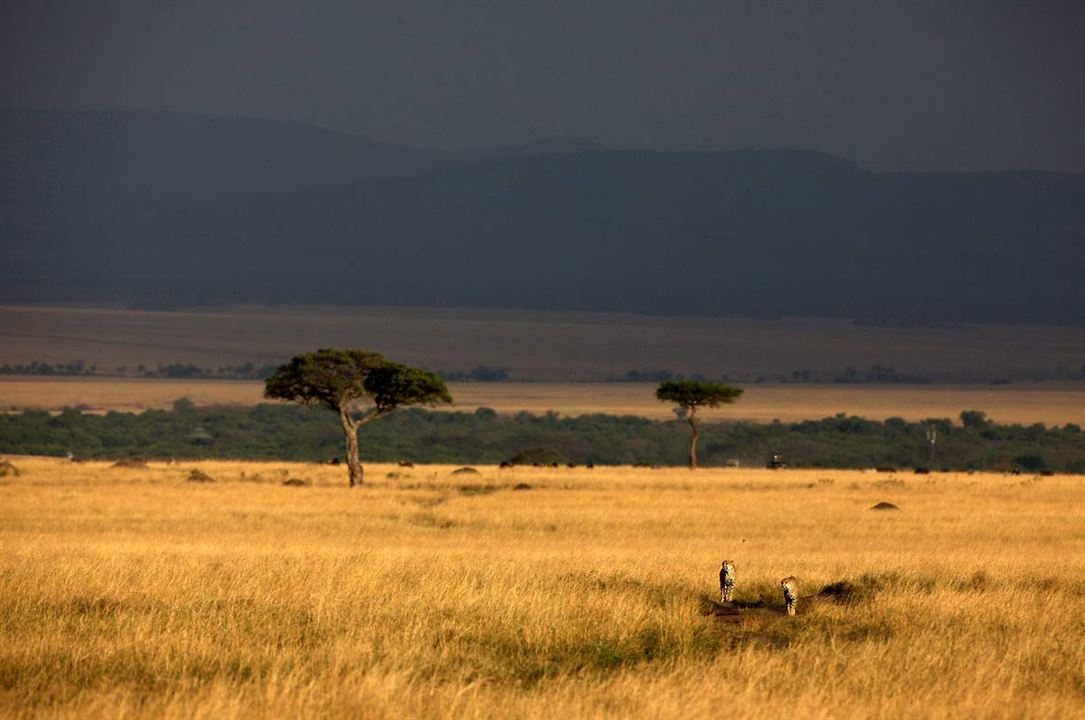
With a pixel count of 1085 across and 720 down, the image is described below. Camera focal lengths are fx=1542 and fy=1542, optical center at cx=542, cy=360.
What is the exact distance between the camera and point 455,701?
11.2m

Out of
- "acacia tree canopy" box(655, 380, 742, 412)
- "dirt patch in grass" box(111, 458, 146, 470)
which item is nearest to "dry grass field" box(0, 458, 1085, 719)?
"dirt patch in grass" box(111, 458, 146, 470)

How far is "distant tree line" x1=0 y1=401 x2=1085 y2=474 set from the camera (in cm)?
9331

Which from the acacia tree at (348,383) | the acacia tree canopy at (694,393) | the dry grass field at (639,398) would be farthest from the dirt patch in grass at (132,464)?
the dry grass field at (639,398)

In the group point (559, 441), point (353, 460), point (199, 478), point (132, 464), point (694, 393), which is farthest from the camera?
point (559, 441)

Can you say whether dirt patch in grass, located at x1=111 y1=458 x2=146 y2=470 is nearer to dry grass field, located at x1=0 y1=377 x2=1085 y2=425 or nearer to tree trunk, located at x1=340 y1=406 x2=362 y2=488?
tree trunk, located at x1=340 y1=406 x2=362 y2=488

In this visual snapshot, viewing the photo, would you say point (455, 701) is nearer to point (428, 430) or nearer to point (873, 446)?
point (873, 446)

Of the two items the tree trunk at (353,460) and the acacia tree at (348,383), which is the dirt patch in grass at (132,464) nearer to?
the acacia tree at (348,383)

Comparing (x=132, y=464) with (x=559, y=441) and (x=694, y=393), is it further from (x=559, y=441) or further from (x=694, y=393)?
(x=559, y=441)

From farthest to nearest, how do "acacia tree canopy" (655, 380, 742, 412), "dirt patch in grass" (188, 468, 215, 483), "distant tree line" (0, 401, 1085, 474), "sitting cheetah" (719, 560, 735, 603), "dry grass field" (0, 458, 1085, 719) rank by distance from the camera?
"distant tree line" (0, 401, 1085, 474) → "acacia tree canopy" (655, 380, 742, 412) → "dirt patch in grass" (188, 468, 215, 483) → "sitting cheetah" (719, 560, 735, 603) → "dry grass field" (0, 458, 1085, 719)

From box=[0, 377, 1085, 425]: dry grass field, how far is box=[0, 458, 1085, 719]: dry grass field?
115 m

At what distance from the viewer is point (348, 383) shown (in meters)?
50.5

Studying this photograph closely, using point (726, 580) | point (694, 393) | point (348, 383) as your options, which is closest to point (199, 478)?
point (348, 383)

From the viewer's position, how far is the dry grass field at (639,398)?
15025 centimetres

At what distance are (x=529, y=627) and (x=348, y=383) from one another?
121ft
